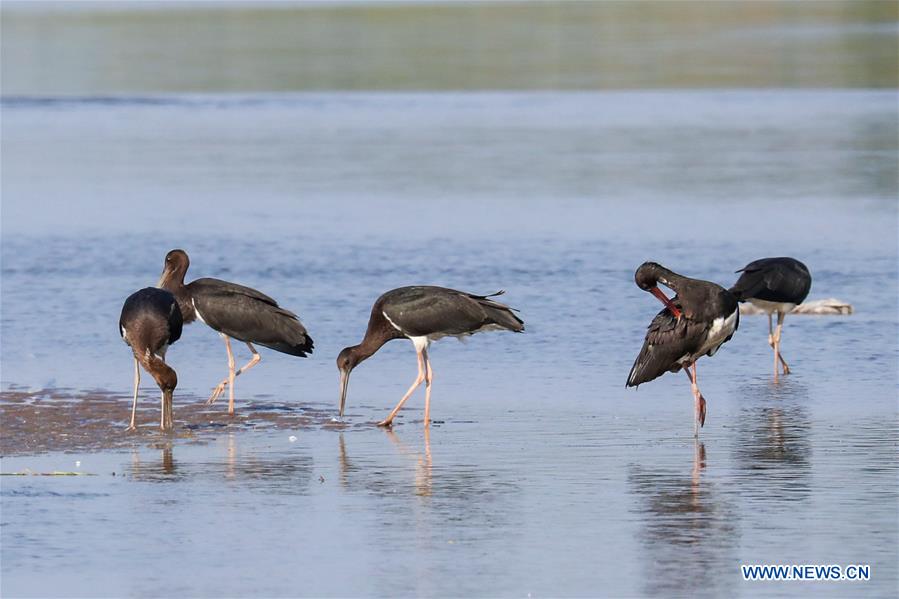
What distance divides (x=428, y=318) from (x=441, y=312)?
0.11 m

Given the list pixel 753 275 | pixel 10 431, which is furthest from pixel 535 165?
pixel 10 431

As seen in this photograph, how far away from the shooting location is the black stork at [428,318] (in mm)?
13891

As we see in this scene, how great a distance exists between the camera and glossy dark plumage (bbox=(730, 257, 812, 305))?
50.5ft

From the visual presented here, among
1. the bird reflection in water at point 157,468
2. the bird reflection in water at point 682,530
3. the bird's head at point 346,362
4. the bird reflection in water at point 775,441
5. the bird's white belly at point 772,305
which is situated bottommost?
the bird reflection in water at point 682,530

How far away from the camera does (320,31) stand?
3489 inches

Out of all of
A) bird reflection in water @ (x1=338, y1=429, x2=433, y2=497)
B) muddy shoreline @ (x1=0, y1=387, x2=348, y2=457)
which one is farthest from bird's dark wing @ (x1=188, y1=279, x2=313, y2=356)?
bird reflection in water @ (x1=338, y1=429, x2=433, y2=497)

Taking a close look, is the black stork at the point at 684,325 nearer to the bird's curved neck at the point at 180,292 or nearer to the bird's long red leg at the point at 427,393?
the bird's long red leg at the point at 427,393

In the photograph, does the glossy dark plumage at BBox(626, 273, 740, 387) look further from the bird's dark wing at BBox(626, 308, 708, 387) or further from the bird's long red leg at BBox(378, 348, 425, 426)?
the bird's long red leg at BBox(378, 348, 425, 426)

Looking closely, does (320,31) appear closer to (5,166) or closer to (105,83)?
(105,83)

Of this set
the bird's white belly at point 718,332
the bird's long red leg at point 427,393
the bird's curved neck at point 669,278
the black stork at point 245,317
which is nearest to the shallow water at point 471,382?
the bird's long red leg at point 427,393

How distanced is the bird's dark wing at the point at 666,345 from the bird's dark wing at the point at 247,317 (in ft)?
9.20

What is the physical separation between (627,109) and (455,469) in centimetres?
3262

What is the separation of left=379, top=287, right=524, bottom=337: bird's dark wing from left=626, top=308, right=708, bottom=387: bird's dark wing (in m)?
0.99

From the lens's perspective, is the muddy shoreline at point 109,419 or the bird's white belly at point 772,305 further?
the bird's white belly at point 772,305
